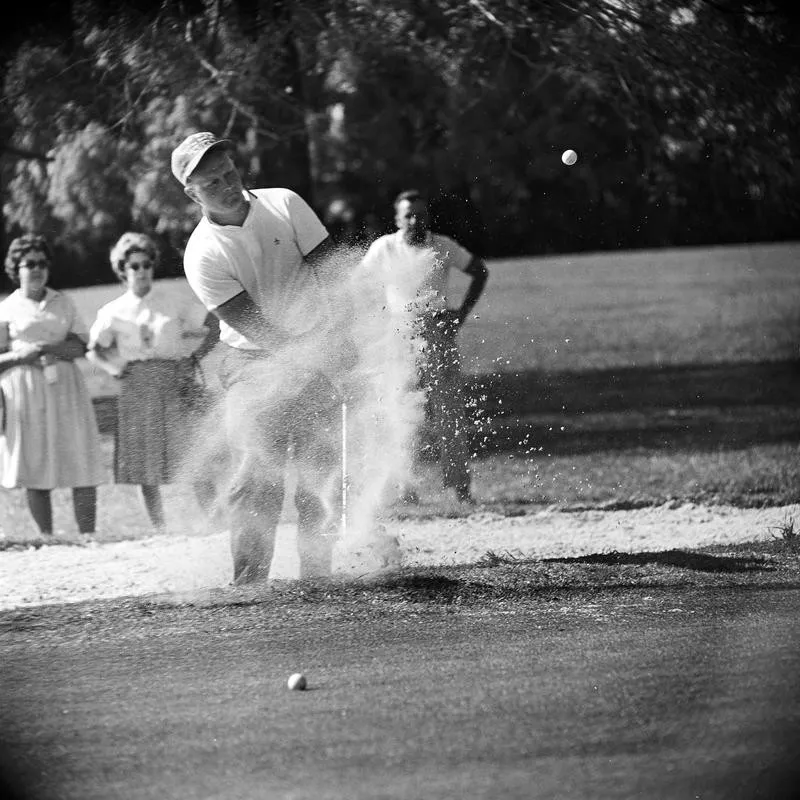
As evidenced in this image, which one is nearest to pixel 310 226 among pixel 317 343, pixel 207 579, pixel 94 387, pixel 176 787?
pixel 317 343

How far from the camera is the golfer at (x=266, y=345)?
15.6ft

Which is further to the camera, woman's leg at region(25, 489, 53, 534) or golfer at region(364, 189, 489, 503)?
woman's leg at region(25, 489, 53, 534)

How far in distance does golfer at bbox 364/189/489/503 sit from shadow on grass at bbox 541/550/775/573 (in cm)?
79

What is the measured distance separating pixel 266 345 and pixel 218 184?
0.63m

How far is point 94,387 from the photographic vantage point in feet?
27.3

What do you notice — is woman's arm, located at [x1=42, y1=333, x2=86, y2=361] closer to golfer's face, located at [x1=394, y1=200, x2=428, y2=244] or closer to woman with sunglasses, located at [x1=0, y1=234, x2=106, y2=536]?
woman with sunglasses, located at [x1=0, y1=234, x2=106, y2=536]

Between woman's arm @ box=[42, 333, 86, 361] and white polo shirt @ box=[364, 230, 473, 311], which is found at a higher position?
white polo shirt @ box=[364, 230, 473, 311]

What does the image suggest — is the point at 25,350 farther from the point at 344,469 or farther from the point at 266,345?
the point at 344,469

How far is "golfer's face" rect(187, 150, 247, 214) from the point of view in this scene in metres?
4.79

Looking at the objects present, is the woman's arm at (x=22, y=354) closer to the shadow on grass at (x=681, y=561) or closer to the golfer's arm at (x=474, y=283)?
the golfer's arm at (x=474, y=283)

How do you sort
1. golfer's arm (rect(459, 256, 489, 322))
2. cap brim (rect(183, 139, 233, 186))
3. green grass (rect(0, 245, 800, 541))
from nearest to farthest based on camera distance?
cap brim (rect(183, 139, 233, 186)) < golfer's arm (rect(459, 256, 489, 322)) < green grass (rect(0, 245, 800, 541))

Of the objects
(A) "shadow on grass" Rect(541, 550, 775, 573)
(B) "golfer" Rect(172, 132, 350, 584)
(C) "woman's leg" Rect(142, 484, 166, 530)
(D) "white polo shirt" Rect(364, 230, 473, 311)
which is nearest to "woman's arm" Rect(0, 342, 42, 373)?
(C) "woman's leg" Rect(142, 484, 166, 530)

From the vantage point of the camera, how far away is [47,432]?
19.0 ft

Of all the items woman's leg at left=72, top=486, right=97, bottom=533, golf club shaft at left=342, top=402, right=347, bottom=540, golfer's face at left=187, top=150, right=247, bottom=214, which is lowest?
woman's leg at left=72, top=486, right=97, bottom=533
